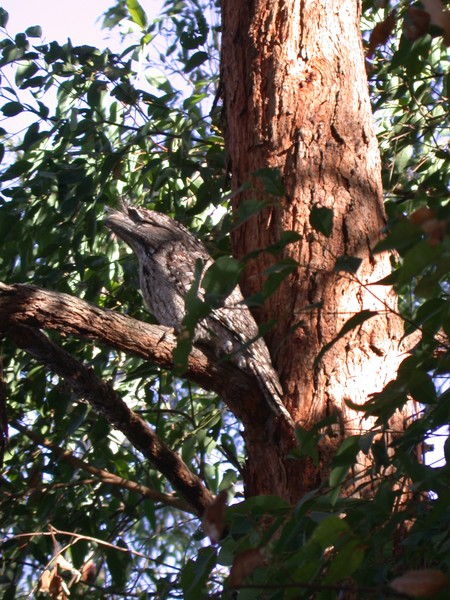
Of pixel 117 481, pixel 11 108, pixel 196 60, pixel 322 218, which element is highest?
pixel 196 60

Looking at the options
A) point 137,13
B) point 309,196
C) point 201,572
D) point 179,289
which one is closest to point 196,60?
point 137,13

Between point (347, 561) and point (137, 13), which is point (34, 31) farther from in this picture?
point (347, 561)

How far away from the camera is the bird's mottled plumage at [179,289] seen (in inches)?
71.8

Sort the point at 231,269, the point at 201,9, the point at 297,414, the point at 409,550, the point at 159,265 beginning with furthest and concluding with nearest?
the point at 201,9 < the point at 159,265 < the point at 297,414 < the point at 409,550 < the point at 231,269

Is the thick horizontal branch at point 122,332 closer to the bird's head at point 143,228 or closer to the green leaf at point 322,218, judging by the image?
the green leaf at point 322,218

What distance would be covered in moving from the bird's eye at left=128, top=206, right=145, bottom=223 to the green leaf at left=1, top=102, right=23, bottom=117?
492mm

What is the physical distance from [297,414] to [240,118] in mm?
856

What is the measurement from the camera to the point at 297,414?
5.96 feet

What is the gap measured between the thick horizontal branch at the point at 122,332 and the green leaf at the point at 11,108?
102 cm

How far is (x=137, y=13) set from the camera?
2.73 meters

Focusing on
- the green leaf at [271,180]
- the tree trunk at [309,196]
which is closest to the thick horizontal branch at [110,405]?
the tree trunk at [309,196]

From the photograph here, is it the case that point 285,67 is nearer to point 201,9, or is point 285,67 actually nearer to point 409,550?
point 201,9

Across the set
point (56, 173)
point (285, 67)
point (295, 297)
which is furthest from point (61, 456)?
point (285, 67)

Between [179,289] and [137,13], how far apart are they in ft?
3.43
